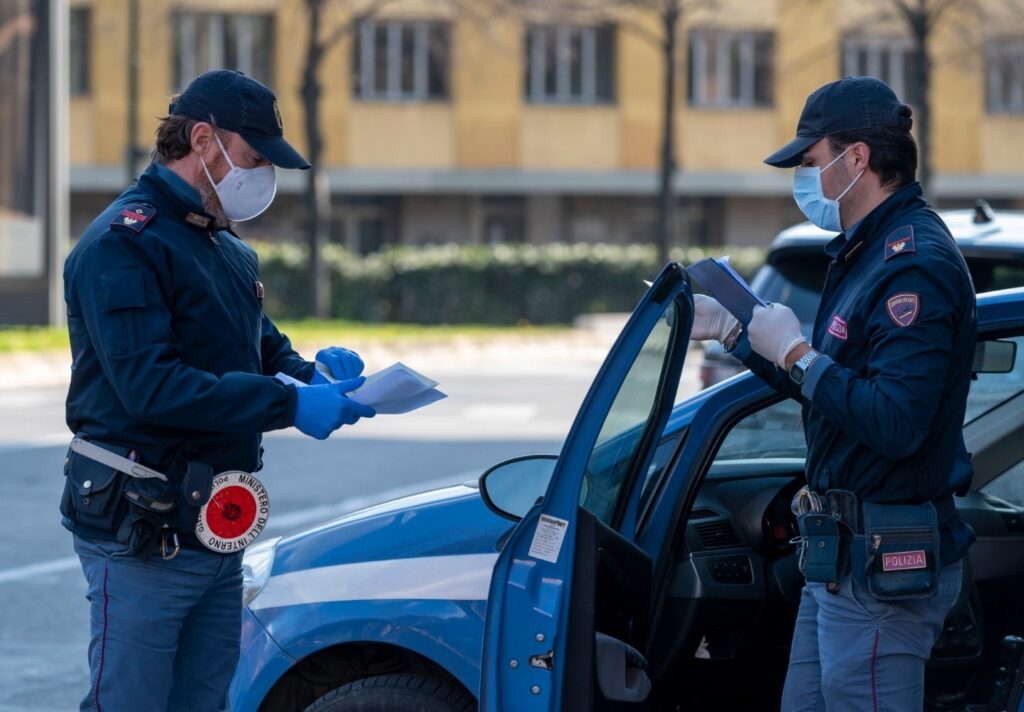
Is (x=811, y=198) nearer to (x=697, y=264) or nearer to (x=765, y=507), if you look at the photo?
(x=697, y=264)

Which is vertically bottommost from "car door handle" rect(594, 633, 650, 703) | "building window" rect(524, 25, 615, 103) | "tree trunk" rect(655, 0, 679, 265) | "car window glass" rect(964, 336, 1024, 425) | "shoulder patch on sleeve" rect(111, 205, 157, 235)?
"car door handle" rect(594, 633, 650, 703)

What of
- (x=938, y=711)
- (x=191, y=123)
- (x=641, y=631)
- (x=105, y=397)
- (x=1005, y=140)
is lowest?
(x=938, y=711)

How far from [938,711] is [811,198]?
128 centimetres

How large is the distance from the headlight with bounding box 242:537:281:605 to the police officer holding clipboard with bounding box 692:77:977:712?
148cm

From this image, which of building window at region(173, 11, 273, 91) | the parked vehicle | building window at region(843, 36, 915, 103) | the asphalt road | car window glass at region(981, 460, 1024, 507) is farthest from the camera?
building window at region(843, 36, 915, 103)

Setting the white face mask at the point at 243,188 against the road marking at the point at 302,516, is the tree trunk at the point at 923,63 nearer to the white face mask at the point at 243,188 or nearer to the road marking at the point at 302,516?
the road marking at the point at 302,516

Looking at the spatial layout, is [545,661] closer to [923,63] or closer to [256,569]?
[256,569]

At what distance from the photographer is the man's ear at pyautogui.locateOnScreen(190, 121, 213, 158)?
3559 mm

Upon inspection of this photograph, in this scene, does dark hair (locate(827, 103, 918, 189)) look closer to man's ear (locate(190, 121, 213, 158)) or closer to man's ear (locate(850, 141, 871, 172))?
man's ear (locate(850, 141, 871, 172))

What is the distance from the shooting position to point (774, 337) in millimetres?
3303

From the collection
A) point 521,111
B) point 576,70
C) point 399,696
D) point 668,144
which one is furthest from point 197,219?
point 576,70

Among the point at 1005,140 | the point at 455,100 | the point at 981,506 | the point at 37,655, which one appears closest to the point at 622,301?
the point at 455,100

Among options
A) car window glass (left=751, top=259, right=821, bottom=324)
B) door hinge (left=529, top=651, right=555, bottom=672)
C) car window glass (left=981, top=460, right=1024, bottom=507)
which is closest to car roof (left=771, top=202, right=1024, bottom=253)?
car window glass (left=751, top=259, right=821, bottom=324)

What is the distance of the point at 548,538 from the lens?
130 inches
